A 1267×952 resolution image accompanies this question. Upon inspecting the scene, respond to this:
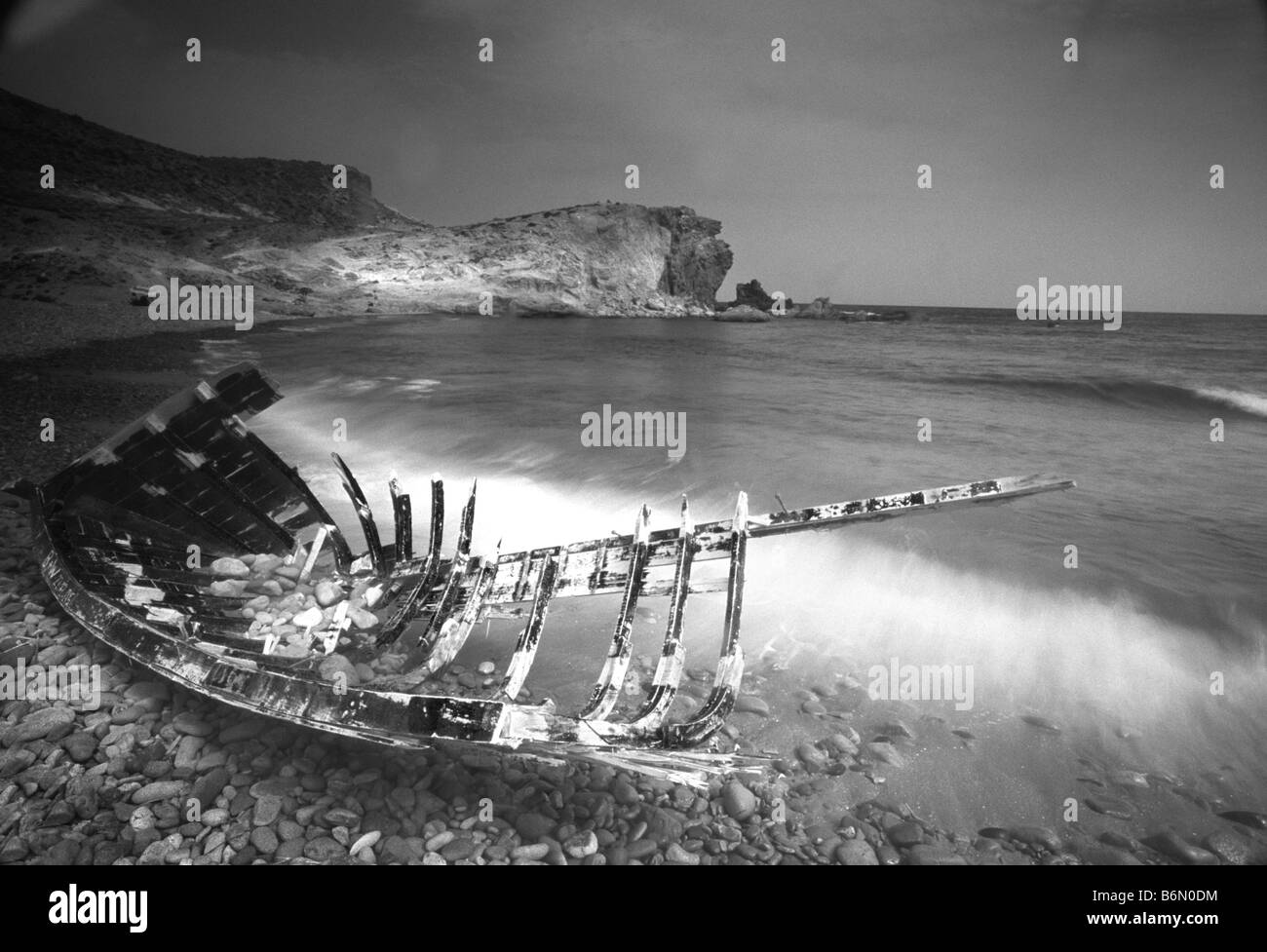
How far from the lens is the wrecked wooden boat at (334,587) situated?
9.47ft

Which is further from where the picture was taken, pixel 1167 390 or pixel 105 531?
pixel 1167 390

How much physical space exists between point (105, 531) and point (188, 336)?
26699mm

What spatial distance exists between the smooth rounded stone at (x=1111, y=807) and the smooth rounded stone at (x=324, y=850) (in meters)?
4.31

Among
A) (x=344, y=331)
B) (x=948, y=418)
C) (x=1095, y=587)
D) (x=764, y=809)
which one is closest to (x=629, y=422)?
(x=948, y=418)

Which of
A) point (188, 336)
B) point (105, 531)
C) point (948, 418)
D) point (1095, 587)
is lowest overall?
point (1095, 587)

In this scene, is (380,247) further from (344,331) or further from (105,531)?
(105,531)

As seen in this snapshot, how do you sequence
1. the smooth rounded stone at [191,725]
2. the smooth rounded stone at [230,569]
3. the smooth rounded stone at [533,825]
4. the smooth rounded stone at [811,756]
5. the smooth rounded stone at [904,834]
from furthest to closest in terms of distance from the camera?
the smooth rounded stone at [230,569], the smooth rounded stone at [811,756], the smooth rounded stone at [191,725], the smooth rounded stone at [904,834], the smooth rounded stone at [533,825]

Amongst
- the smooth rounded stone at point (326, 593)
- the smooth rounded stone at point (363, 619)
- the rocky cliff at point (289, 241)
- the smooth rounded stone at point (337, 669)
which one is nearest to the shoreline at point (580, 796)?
the smooth rounded stone at point (337, 669)

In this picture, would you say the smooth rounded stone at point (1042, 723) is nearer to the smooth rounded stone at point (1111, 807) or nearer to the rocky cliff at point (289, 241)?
the smooth rounded stone at point (1111, 807)

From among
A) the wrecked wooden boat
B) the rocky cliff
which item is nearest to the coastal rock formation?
the rocky cliff

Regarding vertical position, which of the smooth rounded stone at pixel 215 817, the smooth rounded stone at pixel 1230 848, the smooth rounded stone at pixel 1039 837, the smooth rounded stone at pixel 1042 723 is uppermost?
the smooth rounded stone at pixel 215 817

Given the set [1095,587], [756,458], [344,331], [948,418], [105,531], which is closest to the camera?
[105,531]

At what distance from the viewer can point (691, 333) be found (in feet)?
200

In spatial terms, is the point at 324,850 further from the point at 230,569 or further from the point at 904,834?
the point at 230,569
